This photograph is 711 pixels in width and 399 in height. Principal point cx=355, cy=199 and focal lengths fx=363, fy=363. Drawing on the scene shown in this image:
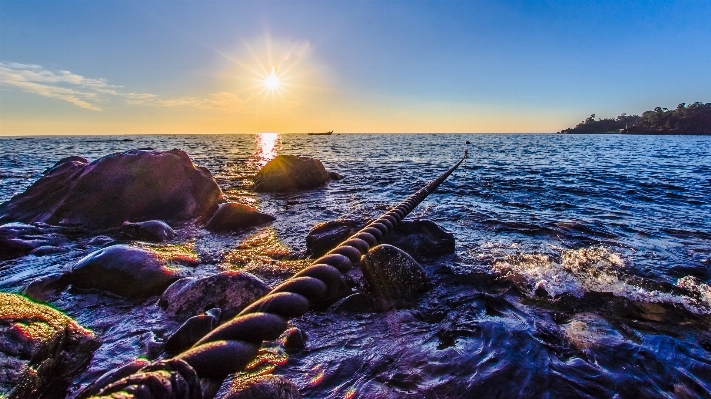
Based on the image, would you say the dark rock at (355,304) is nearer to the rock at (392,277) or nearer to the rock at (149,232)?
the rock at (392,277)

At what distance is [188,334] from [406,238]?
144 inches

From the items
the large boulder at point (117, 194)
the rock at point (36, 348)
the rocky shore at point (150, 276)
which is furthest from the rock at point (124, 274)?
the large boulder at point (117, 194)

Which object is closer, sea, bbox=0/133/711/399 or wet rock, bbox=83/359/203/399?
wet rock, bbox=83/359/203/399

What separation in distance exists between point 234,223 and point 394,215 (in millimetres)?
4325

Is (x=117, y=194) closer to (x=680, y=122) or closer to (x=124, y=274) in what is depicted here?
(x=124, y=274)

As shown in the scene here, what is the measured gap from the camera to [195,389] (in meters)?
1.41

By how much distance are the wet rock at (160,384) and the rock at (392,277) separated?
2.62 m

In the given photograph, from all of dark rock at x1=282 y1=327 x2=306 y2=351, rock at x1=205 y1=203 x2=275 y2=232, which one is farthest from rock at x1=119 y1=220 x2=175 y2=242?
dark rock at x1=282 y1=327 x2=306 y2=351

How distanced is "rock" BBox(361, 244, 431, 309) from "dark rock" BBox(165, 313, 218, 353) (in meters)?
1.69

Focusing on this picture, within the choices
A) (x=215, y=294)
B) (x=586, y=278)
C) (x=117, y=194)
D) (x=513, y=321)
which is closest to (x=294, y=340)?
(x=215, y=294)

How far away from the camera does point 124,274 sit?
420cm

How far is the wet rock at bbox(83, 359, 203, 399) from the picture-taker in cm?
124

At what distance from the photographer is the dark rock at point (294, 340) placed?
297 centimetres

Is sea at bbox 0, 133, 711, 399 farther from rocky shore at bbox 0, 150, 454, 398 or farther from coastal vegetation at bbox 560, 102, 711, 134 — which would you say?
coastal vegetation at bbox 560, 102, 711, 134
